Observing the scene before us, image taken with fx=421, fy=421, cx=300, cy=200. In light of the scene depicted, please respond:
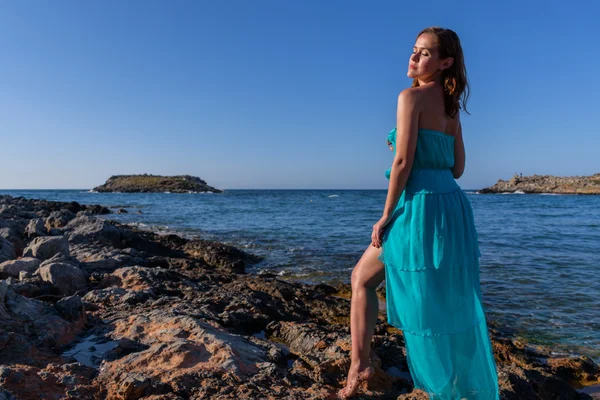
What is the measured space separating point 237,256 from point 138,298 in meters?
5.66

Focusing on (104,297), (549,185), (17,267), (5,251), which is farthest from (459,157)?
(549,185)

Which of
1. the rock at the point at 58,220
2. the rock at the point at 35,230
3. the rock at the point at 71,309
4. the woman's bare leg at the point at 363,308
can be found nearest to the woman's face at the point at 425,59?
the woman's bare leg at the point at 363,308

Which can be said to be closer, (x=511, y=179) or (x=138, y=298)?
(x=138, y=298)

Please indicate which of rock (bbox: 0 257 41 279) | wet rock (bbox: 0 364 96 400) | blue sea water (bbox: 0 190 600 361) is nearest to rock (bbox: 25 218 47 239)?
rock (bbox: 0 257 41 279)

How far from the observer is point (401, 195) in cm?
241

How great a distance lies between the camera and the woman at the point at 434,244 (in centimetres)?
228

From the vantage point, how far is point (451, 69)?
94.7 inches

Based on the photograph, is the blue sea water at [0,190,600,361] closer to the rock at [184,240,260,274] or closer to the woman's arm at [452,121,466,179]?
the rock at [184,240,260,274]

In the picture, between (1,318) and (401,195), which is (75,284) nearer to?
(1,318)

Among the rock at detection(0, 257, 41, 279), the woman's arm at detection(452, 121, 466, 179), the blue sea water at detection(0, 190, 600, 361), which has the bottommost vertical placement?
the blue sea water at detection(0, 190, 600, 361)

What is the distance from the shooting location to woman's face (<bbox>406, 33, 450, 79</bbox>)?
2.37 m

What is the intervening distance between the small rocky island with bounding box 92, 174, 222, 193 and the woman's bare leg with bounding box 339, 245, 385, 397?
87680mm

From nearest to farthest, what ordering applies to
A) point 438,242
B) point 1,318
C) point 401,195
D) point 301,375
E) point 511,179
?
point 438,242
point 401,195
point 301,375
point 1,318
point 511,179

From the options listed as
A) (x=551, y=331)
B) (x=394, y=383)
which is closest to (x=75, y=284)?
(x=394, y=383)
